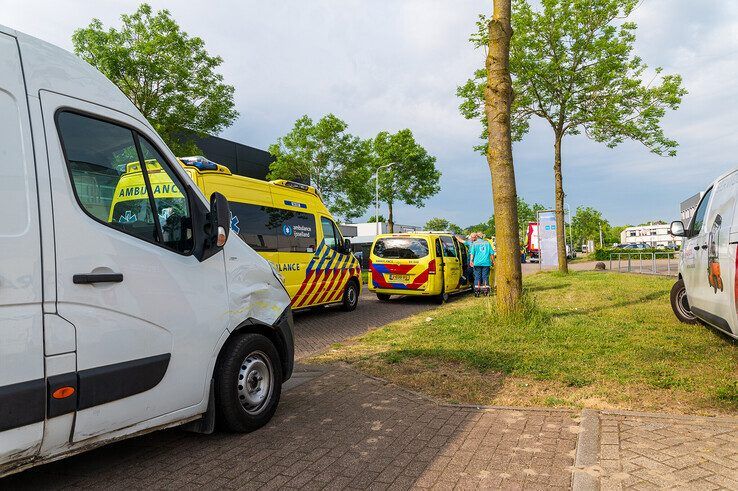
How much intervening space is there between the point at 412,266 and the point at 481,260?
87.2 inches

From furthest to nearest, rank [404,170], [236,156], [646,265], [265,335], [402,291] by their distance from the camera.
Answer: [404,170]
[236,156]
[646,265]
[402,291]
[265,335]

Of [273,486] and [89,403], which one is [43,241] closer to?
[89,403]

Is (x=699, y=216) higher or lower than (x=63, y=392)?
higher

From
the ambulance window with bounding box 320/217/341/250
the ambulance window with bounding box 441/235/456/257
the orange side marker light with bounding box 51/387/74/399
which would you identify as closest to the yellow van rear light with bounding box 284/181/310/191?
the ambulance window with bounding box 320/217/341/250

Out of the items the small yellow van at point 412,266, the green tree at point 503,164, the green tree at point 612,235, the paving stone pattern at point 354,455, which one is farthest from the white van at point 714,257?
the green tree at point 612,235

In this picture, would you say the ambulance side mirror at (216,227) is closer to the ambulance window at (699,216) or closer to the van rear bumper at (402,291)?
the ambulance window at (699,216)

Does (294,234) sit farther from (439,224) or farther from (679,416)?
(439,224)

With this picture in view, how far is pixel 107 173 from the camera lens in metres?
2.96

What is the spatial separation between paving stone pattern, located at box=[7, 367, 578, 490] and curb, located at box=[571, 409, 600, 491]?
0.06m

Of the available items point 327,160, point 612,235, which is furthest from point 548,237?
point 612,235

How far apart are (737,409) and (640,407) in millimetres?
651

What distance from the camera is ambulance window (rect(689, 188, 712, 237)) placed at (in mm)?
6418

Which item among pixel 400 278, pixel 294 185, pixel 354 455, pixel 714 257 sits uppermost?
pixel 294 185

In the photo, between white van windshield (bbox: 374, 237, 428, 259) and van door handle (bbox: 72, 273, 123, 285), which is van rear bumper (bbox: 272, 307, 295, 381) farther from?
white van windshield (bbox: 374, 237, 428, 259)
